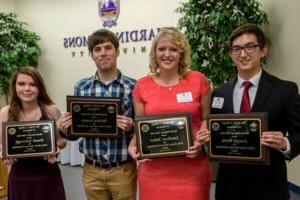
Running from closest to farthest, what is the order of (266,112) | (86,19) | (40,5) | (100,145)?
(266,112) < (100,145) < (86,19) < (40,5)

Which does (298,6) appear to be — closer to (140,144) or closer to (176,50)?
(176,50)

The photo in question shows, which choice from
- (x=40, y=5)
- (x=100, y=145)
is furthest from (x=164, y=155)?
(x=40, y=5)

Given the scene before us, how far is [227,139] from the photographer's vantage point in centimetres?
211

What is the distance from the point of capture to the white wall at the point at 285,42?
4757mm

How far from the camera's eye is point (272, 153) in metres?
2.08

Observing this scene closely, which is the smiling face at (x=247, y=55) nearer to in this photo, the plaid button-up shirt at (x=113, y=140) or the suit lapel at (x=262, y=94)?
the suit lapel at (x=262, y=94)

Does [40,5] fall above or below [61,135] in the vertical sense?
above

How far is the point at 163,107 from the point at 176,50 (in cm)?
36

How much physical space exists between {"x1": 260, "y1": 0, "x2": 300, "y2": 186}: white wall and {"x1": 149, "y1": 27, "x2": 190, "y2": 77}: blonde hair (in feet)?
9.13

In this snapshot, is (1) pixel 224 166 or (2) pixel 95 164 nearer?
(1) pixel 224 166

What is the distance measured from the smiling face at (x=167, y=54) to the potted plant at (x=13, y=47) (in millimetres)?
4957

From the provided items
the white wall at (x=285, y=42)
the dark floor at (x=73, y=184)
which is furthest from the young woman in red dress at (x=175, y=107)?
the white wall at (x=285, y=42)

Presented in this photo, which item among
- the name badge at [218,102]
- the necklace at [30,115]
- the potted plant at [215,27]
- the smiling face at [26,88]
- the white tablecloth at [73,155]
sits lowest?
the white tablecloth at [73,155]

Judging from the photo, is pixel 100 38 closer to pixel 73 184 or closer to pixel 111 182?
pixel 111 182
